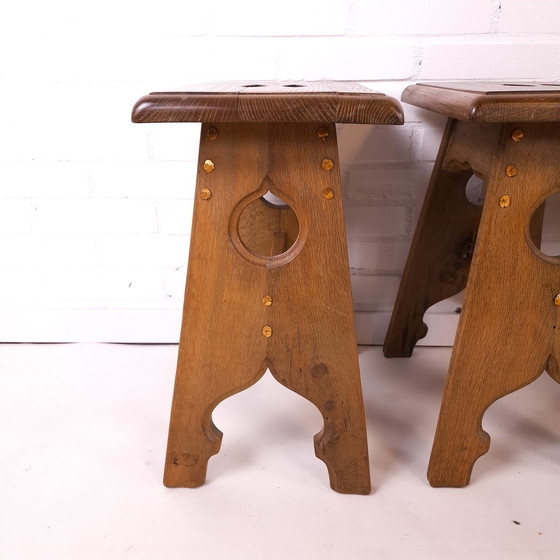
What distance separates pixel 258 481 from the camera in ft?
2.79

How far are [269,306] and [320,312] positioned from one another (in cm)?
7

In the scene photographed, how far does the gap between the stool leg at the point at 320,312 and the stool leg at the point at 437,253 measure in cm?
38

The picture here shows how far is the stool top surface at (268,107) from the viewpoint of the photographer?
2.06 ft

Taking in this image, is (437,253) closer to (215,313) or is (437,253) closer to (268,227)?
(268,227)

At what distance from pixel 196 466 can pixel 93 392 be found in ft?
1.17

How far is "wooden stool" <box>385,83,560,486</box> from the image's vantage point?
69 centimetres

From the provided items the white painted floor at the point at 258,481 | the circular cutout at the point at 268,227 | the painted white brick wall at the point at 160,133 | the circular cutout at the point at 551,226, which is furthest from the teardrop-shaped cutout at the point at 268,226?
the circular cutout at the point at 551,226

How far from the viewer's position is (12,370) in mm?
1172

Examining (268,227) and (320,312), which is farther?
(268,227)

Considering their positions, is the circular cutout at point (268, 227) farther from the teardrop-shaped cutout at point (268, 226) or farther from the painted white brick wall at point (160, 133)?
the painted white brick wall at point (160, 133)

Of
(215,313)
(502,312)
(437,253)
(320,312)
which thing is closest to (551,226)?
(437,253)

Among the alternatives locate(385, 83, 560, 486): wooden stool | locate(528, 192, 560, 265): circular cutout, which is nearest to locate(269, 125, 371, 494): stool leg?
locate(385, 83, 560, 486): wooden stool

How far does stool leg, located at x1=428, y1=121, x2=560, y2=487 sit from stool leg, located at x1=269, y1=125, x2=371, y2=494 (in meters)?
0.14

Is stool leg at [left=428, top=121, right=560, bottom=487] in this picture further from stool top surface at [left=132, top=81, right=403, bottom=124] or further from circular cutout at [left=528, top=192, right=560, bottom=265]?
circular cutout at [left=528, top=192, right=560, bottom=265]
